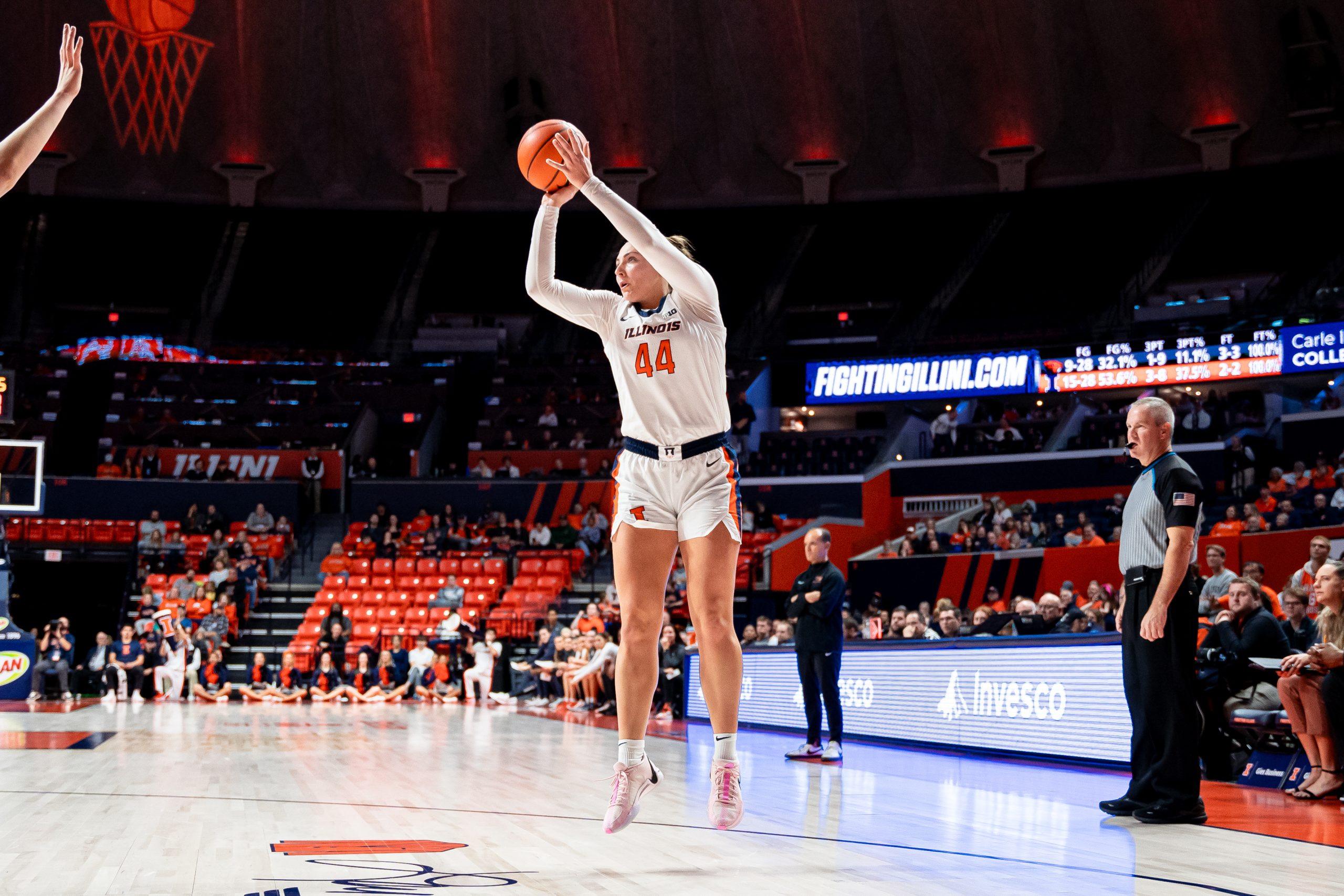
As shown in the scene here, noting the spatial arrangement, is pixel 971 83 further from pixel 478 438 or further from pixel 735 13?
pixel 478 438

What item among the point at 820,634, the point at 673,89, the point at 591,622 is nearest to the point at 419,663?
the point at 591,622

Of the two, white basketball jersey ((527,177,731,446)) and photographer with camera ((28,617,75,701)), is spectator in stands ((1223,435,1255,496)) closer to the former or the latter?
photographer with camera ((28,617,75,701))

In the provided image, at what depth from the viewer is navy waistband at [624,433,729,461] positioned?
4535mm

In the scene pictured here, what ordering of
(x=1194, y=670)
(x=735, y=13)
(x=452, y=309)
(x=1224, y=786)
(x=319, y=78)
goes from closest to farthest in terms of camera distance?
(x=1194, y=670), (x=1224, y=786), (x=735, y=13), (x=319, y=78), (x=452, y=309)

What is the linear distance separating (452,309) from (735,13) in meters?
13.4

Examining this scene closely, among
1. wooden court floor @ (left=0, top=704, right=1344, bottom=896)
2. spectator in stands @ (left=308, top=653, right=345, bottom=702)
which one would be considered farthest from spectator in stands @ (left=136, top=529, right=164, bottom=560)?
wooden court floor @ (left=0, top=704, right=1344, bottom=896)

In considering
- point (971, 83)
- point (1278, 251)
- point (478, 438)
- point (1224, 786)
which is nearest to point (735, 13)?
point (971, 83)

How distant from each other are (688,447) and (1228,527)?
18.7 metres

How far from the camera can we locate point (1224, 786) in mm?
7391

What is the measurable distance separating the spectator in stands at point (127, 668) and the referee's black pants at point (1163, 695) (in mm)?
17705

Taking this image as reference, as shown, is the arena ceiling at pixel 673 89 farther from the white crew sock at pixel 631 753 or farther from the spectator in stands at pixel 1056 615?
the white crew sock at pixel 631 753

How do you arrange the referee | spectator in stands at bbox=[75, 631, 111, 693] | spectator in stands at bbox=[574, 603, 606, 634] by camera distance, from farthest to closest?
spectator in stands at bbox=[75, 631, 111, 693], spectator in stands at bbox=[574, 603, 606, 634], the referee

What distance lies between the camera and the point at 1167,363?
93.4 feet

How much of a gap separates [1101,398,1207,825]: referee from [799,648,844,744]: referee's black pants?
10.9ft
